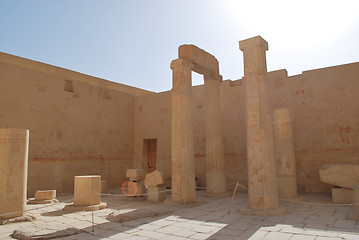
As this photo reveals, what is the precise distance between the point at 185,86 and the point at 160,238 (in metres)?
5.12

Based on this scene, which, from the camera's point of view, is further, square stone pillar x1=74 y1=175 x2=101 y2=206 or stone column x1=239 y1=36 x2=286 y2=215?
square stone pillar x1=74 y1=175 x2=101 y2=206

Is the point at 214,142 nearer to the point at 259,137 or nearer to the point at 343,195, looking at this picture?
the point at 259,137

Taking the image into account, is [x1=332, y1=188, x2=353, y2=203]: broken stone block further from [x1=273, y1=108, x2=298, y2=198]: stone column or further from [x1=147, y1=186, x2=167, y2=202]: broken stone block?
[x1=147, y1=186, x2=167, y2=202]: broken stone block

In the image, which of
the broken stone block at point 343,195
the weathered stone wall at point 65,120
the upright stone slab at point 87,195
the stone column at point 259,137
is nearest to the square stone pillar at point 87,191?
the upright stone slab at point 87,195

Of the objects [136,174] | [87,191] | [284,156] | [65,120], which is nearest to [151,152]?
[65,120]

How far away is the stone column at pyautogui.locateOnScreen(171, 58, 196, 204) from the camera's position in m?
8.76

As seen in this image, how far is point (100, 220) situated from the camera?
675 cm

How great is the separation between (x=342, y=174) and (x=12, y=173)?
8630 mm

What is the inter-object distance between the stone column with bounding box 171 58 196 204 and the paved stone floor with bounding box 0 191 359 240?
0.75 meters

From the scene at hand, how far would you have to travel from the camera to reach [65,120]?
1239 cm

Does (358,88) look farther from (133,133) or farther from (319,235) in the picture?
(133,133)

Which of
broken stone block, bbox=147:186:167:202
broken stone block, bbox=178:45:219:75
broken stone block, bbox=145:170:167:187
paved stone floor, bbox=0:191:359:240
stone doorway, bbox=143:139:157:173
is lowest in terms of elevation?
paved stone floor, bbox=0:191:359:240

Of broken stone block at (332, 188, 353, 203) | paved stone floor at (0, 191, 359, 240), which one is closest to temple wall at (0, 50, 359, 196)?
broken stone block at (332, 188, 353, 203)

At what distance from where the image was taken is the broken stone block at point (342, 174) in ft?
25.7
